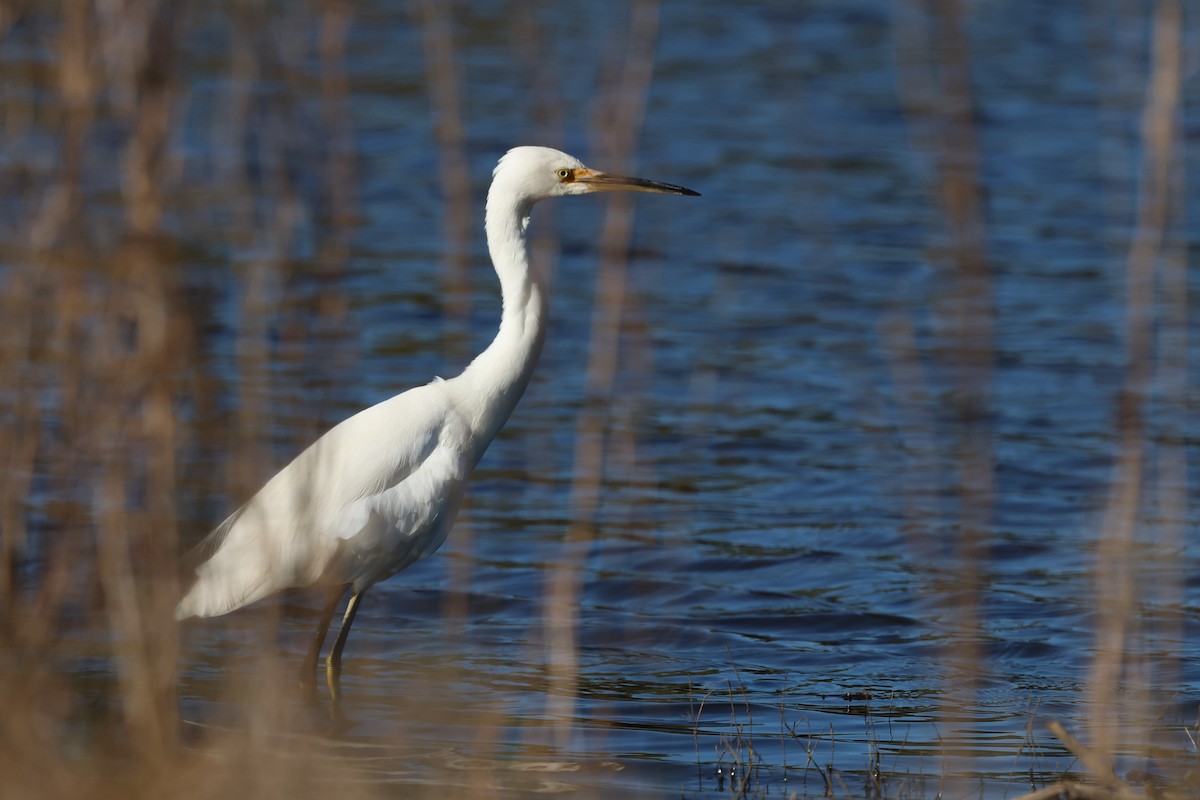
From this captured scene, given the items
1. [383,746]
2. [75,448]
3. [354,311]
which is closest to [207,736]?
[383,746]

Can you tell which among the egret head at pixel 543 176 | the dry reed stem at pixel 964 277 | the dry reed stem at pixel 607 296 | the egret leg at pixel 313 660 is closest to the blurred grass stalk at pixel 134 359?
the dry reed stem at pixel 607 296

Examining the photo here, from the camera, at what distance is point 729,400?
9875mm

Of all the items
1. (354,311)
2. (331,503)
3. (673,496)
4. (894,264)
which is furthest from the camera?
(894,264)

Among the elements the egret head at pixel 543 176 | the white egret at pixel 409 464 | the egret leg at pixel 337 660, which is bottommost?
the egret leg at pixel 337 660

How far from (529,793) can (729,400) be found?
5422 mm

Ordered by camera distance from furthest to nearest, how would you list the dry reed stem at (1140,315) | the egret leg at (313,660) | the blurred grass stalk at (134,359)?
the egret leg at (313,660) < the blurred grass stalk at (134,359) < the dry reed stem at (1140,315)

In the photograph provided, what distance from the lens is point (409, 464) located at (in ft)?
19.2

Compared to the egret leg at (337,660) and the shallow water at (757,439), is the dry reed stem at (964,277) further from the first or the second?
the egret leg at (337,660)

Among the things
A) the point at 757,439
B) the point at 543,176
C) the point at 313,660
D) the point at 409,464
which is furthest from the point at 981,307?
the point at 757,439

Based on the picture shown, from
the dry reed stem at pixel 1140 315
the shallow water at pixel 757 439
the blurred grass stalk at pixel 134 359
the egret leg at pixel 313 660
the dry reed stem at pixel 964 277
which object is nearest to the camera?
the dry reed stem at pixel 964 277

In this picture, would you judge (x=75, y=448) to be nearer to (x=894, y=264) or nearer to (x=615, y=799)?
(x=615, y=799)

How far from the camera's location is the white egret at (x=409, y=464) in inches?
227

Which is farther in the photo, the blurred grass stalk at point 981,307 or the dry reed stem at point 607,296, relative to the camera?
the dry reed stem at point 607,296

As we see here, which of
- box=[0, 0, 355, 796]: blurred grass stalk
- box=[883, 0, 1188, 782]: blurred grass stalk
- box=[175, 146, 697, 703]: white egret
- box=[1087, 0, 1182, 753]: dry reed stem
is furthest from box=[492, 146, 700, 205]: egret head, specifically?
box=[1087, 0, 1182, 753]: dry reed stem
